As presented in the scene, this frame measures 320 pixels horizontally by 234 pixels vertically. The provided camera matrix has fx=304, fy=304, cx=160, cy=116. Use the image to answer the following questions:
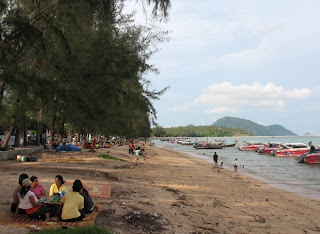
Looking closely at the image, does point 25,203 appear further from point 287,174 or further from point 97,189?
point 287,174

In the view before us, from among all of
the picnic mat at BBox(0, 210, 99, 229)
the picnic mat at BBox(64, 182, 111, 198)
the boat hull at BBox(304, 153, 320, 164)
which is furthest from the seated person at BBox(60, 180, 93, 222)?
the boat hull at BBox(304, 153, 320, 164)

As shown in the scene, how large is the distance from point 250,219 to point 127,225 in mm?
4356

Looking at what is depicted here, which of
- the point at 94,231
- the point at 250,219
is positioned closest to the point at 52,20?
the point at 94,231

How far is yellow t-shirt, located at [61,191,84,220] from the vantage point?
596 centimetres

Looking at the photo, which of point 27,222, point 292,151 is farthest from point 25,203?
point 292,151

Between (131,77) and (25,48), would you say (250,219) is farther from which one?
(25,48)

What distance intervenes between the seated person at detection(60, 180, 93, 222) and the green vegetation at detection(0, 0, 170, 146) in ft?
5.59

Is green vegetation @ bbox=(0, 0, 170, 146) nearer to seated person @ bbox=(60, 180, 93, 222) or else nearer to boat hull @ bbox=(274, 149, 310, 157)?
seated person @ bbox=(60, 180, 93, 222)

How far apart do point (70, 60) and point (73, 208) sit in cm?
296

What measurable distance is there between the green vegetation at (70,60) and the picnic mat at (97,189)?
3.70 metres

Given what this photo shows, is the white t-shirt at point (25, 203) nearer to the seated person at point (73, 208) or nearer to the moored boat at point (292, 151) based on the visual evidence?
the seated person at point (73, 208)

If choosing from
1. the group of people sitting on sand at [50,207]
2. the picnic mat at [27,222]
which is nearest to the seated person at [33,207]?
the group of people sitting on sand at [50,207]

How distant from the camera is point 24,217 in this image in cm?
597

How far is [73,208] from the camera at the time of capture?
6031 mm
